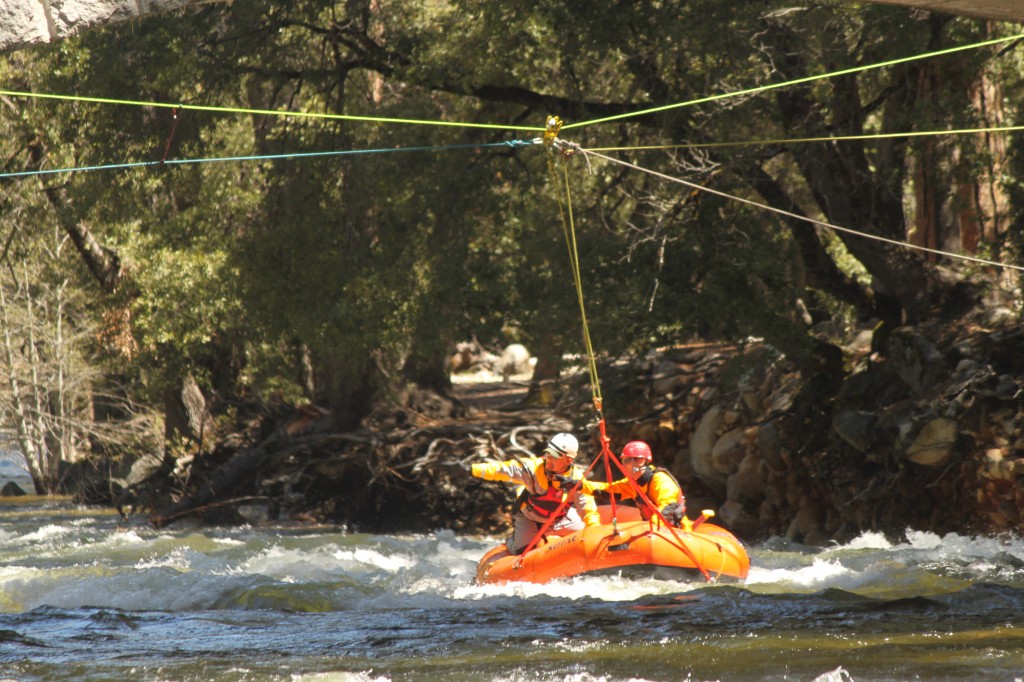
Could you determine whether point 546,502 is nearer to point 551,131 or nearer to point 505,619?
point 505,619

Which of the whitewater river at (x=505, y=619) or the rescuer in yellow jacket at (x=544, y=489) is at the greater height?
the rescuer in yellow jacket at (x=544, y=489)

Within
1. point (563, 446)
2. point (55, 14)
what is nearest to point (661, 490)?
point (563, 446)

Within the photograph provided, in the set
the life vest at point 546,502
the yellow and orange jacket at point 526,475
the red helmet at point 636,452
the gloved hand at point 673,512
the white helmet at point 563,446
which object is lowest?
the gloved hand at point 673,512

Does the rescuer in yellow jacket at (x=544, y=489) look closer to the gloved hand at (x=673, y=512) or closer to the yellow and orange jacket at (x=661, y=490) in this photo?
the yellow and orange jacket at (x=661, y=490)

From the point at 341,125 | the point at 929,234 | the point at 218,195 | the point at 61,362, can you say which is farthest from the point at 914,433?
the point at 61,362

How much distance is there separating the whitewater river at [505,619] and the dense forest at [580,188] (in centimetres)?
240

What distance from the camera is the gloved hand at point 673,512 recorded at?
9992 millimetres

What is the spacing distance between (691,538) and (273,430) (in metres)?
11.9

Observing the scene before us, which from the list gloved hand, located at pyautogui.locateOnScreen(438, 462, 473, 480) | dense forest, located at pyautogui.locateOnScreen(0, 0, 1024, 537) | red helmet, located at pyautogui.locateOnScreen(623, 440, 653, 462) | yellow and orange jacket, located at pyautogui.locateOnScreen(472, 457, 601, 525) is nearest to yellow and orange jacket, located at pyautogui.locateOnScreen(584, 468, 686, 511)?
red helmet, located at pyautogui.locateOnScreen(623, 440, 653, 462)

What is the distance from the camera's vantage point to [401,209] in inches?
546

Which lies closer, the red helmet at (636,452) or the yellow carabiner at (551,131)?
the yellow carabiner at (551,131)

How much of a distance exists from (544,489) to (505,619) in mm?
2059

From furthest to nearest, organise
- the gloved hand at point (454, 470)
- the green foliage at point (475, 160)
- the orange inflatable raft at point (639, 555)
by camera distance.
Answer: the gloved hand at point (454, 470), the green foliage at point (475, 160), the orange inflatable raft at point (639, 555)

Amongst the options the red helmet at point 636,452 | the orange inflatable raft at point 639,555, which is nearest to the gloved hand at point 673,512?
the orange inflatable raft at point 639,555
